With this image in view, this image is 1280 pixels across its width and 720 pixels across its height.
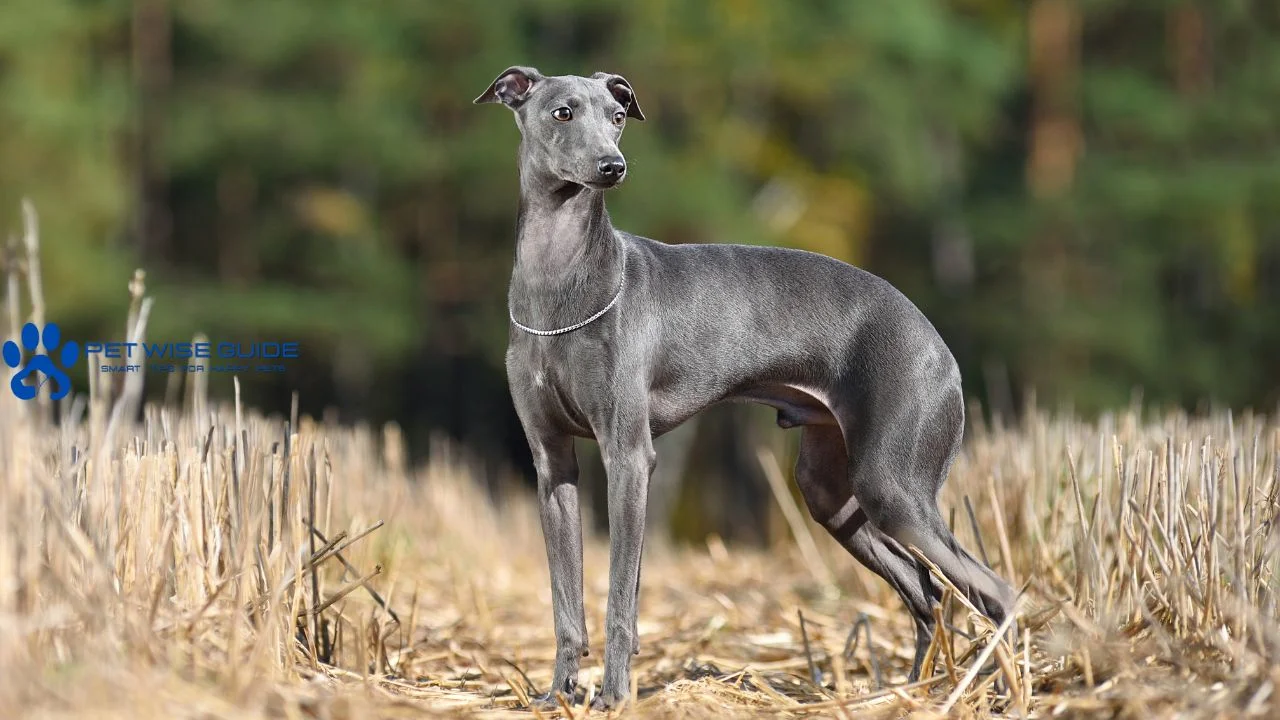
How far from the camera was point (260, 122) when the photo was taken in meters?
15.5

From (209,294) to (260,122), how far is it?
83.5 inches

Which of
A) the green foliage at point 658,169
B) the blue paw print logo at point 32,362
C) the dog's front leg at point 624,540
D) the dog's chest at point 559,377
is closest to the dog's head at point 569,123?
the dog's chest at point 559,377

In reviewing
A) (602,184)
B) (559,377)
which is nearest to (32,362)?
(559,377)

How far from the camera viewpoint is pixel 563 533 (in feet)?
13.4

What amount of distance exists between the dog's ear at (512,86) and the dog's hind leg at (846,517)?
1.41 metres

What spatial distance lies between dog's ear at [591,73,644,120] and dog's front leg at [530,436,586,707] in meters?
1.07

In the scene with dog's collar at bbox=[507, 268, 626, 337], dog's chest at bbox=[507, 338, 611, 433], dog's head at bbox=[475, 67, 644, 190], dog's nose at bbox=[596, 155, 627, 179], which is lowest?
dog's chest at bbox=[507, 338, 611, 433]

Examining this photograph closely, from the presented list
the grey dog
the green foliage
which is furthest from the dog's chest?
the green foliage

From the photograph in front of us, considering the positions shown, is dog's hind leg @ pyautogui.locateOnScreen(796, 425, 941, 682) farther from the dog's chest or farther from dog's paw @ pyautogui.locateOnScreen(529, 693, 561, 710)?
dog's paw @ pyautogui.locateOnScreen(529, 693, 561, 710)

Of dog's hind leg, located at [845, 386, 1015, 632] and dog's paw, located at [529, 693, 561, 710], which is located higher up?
dog's hind leg, located at [845, 386, 1015, 632]

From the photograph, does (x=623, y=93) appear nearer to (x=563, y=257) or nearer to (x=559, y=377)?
(x=563, y=257)

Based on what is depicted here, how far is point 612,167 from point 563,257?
0.39 metres

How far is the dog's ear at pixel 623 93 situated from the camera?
413 cm

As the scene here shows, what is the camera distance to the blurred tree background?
15.3 m
